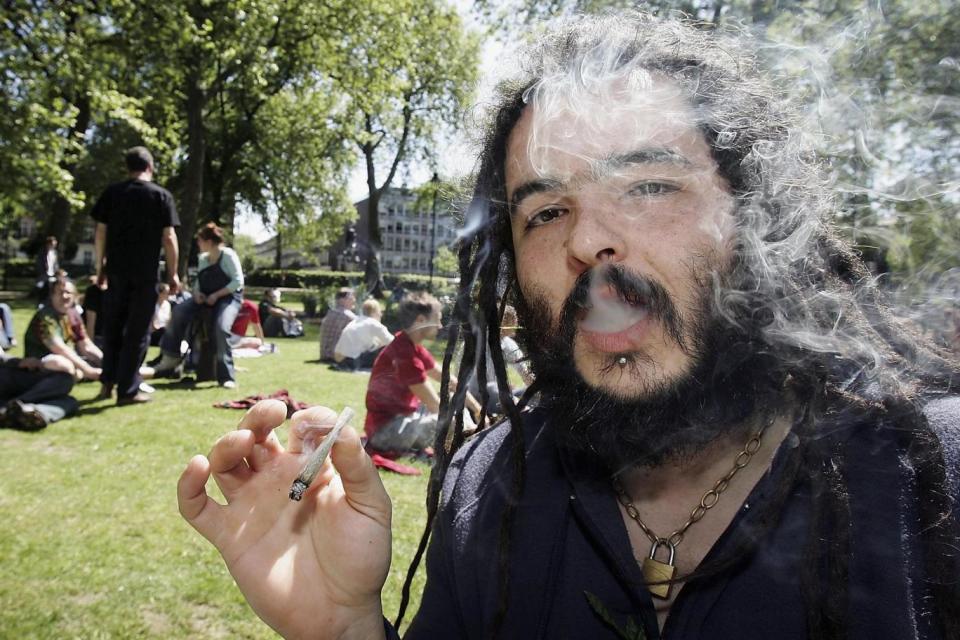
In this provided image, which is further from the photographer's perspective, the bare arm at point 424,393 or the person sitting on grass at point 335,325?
the person sitting on grass at point 335,325

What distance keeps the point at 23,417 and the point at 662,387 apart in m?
5.74

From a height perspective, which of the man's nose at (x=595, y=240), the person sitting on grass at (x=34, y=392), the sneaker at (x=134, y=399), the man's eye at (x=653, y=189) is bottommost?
the sneaker at (x=134, y=399)

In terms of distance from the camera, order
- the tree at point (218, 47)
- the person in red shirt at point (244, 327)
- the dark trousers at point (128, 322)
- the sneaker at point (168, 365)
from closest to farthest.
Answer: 1. the dark trousers at point (128, 322)
2. the sneaker at point (168, 365)
3. the person in red shirt at point (244, 327)
4. the tree at point (218, 47)

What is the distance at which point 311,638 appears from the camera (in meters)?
1.36

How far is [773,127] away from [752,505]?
907 mm

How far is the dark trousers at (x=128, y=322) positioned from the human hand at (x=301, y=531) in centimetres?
546

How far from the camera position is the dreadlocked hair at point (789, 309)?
122cm

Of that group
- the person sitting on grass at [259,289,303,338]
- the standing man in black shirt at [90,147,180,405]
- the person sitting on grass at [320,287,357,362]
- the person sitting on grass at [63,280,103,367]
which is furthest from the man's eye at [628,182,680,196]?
the person sitting on grass at [259,289,303,338]

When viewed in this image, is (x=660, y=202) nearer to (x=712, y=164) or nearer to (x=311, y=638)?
(x=712, y=164)

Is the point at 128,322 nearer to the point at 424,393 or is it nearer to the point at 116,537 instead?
the point at 424,393

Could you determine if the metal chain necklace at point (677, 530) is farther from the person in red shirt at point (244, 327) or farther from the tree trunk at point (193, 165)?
the tree trunk at point (193, 165)

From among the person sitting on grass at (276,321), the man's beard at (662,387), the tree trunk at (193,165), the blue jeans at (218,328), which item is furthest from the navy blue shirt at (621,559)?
the tree trunk at (193,165)

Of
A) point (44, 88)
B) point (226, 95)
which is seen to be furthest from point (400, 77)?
point (44, 88)

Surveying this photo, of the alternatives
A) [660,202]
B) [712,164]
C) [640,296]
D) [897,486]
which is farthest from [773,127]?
[897,486]
